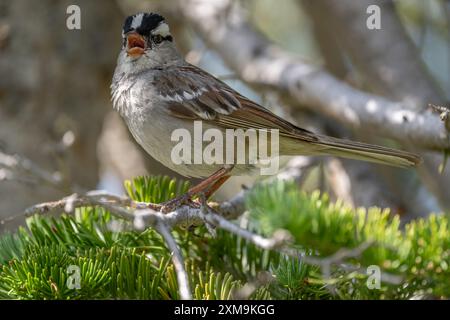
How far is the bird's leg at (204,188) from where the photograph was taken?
2147 mm

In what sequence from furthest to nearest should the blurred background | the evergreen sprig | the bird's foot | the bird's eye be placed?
the blurred background → the bird's eye → the bird's foot → the evergreen sprig

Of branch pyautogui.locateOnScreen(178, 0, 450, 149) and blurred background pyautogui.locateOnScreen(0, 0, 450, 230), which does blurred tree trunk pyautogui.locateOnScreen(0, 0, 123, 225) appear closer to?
blurred background pyautogui.locateOnScreen(0, 0, 450, 230)

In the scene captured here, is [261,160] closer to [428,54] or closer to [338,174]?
[338,174]

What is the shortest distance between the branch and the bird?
6.3 inches

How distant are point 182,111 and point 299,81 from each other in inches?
30.6

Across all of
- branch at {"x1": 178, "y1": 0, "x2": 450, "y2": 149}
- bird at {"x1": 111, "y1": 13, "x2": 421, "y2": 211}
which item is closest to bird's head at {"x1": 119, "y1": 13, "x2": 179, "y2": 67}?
bird at {"x1": 111, "y1": 13, "x2": 421, "y2": 211}

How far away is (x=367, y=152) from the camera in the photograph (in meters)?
2.51

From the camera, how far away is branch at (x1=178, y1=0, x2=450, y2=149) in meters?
2.47

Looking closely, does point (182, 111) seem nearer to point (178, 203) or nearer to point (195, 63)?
point (178, 203)

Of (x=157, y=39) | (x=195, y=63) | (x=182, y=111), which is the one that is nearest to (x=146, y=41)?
(x=157, y=39)

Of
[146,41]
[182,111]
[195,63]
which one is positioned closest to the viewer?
[182,111]

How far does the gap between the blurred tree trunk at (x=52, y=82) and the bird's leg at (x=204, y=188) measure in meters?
0.85

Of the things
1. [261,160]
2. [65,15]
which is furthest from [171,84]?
[65,15]
